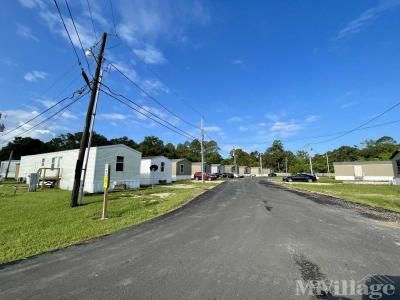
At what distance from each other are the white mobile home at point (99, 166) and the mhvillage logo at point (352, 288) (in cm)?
1969

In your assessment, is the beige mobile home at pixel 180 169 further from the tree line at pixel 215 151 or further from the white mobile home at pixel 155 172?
the tree line at pixel 215 151

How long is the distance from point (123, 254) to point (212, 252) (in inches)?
84.6

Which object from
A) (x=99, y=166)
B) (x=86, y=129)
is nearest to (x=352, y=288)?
(x=86, y=129)

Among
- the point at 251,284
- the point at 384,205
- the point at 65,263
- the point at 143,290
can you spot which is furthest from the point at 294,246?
the point at 384,205

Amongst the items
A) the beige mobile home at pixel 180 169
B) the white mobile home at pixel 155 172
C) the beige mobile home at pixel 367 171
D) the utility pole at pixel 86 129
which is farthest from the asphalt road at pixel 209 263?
the beige mobile home at pixel 367 171

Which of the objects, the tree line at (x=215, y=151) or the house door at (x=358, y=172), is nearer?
the house door at (x=358, y=172)

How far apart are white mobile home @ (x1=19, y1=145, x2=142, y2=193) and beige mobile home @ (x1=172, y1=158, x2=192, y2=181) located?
62.1 ft

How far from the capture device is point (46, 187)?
24.4m

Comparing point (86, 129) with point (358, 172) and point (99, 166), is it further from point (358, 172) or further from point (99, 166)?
point (358, 172)

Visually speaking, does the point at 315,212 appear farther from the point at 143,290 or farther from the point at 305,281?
the point at 143,290

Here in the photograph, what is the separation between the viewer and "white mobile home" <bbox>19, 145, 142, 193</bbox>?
68.1 feet

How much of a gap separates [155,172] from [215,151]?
233 ft

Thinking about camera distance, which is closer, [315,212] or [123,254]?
[123,254]

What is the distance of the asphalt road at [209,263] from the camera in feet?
12.9
